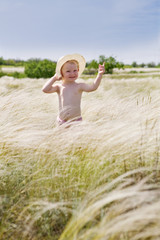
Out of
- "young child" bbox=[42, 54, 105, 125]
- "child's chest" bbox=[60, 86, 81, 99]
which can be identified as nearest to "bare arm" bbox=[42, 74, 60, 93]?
"young child" bbox=[42, 54, 105, 125]

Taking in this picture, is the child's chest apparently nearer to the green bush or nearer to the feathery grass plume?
the feathery grass plume

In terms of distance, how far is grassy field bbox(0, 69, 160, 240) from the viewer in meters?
1.22

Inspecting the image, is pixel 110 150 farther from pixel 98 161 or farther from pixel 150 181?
pixel 150 181

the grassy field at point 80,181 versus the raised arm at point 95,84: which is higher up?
the raised arm at point 95,84

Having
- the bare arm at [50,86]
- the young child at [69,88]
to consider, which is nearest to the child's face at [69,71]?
the young child at [69,88]

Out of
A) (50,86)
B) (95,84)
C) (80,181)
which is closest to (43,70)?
(50,86)

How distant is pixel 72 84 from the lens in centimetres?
300

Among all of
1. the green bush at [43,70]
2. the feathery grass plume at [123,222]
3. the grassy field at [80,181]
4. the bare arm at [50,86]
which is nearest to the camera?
the feathery grass plume at [123,222]

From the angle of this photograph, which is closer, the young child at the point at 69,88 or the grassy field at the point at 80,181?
the grassy field at the point at 80,181

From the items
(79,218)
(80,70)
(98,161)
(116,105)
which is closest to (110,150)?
(98,161)

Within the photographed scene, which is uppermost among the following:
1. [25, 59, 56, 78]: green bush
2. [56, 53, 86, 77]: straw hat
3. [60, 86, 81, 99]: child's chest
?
[25, 59, 56, 78]: green bush

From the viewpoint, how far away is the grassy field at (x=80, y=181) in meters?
1.22

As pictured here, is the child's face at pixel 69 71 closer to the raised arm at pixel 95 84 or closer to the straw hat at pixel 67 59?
the straw hat at pixel 67 59

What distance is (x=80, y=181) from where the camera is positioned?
5.48ft
